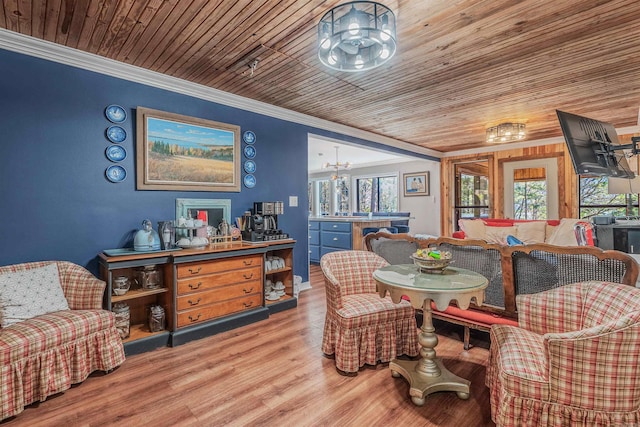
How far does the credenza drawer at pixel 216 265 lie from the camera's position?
2.80 metres

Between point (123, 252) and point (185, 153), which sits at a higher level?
point (185, 153)

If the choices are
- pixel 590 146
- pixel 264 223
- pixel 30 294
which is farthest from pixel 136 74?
pixel 590 146

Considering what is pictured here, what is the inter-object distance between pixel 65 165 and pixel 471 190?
24.4ft

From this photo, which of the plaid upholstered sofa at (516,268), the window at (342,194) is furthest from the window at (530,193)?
the plaid upholstered sofa at (516,268)

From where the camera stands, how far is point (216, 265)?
3.01 meters

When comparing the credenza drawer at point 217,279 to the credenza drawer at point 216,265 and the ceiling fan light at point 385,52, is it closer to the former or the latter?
the credenza drawer at point 216,265

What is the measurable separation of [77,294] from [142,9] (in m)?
2.09

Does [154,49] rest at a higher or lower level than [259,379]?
higher

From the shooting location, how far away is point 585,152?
7.77 ft

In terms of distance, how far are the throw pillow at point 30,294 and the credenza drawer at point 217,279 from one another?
832 millimetres

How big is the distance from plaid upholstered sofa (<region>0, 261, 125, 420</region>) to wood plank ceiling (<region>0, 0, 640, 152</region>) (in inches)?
72.3

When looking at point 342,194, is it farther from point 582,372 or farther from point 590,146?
point 582,372

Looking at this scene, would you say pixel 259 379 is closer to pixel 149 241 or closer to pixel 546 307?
pixel 149 241

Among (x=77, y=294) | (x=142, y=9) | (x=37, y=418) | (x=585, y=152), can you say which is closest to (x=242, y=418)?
(x=37, y=418)
